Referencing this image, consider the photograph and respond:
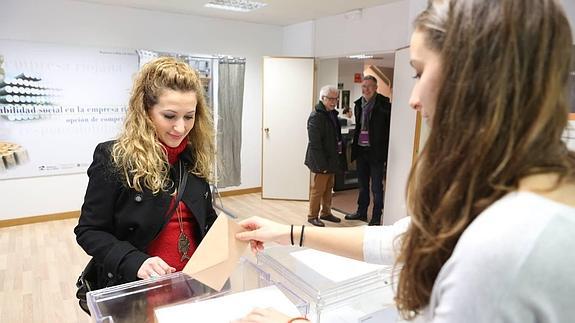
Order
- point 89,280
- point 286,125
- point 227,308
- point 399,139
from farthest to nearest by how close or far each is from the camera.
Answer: point 286,125
point 399,139
point 89,280
point 227,308

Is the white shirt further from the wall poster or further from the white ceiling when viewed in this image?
the wall poster

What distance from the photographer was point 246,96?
5.17 metres

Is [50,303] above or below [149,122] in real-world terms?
below

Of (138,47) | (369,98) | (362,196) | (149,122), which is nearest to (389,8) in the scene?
(369,98)

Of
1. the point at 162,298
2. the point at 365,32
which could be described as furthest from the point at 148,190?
the point at 365,32

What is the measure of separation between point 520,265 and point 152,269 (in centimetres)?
103

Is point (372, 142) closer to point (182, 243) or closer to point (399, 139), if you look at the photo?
point (399, 139)

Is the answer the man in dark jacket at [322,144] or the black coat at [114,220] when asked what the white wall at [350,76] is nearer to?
the man in dark jacket at [322,144]

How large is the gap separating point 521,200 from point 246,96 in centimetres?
488

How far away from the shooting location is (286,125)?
16.4 feet

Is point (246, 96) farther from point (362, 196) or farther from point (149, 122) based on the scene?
point (149, 122)

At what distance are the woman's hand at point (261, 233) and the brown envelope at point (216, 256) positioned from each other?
46mm

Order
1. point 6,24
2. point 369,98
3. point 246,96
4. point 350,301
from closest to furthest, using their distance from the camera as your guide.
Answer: point 350,301 < point 6,24 < point 369,98 < point 246,96

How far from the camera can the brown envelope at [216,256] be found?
104 cm
